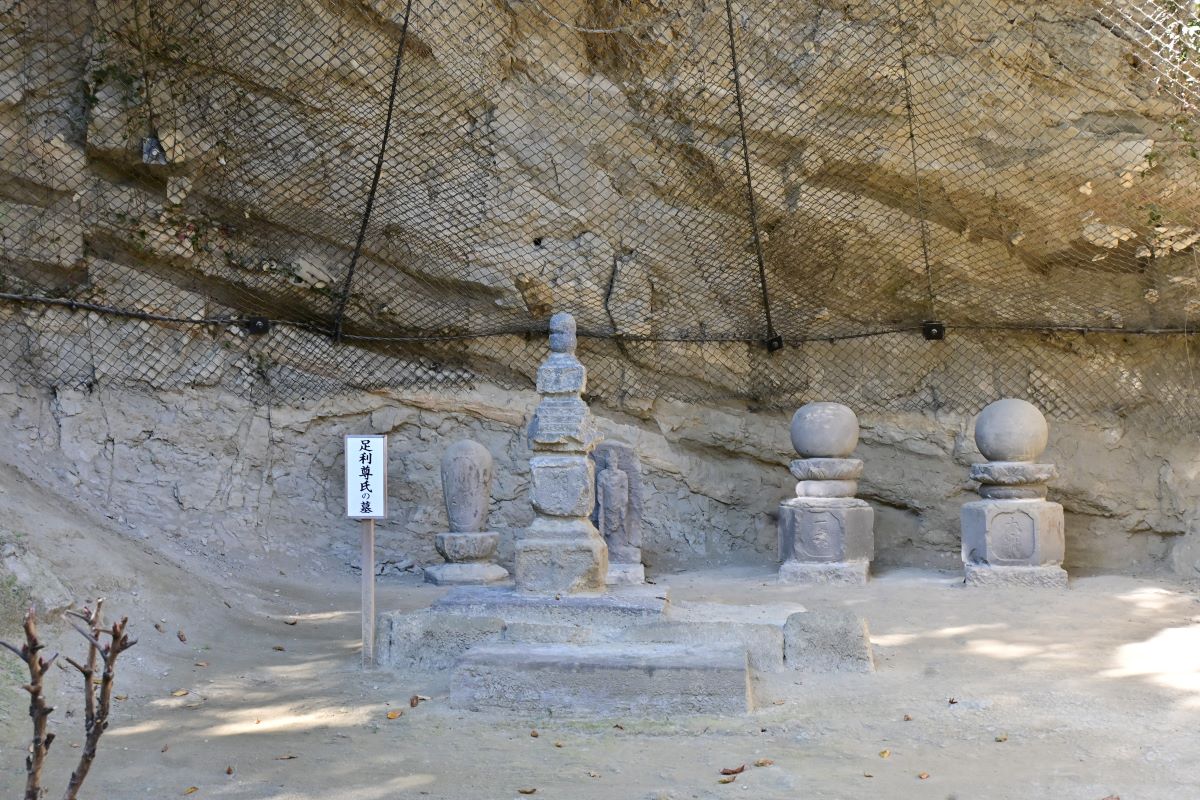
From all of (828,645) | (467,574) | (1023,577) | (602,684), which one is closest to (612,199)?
(467,574)

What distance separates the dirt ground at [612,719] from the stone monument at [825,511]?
1.16 meters

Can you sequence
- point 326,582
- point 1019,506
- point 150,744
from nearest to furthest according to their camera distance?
point 150,744 → point 1019,506 → point 326,582

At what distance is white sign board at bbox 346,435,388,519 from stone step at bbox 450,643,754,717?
3.40 ft

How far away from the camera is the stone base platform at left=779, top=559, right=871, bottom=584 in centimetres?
809

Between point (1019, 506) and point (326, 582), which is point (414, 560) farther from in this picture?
point (1019, 506)

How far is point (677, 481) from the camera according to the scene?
9.85 m

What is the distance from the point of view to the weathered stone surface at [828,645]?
5.38 m

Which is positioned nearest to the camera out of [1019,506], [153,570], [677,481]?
[153,570]

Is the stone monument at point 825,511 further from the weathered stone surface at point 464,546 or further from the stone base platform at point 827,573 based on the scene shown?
the weathered stone surface at point 464,546

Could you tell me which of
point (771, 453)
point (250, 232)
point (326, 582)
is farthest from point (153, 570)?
point (771, 453)

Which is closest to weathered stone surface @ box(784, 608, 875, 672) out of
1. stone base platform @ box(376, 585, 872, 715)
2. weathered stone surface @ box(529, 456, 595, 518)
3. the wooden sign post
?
stone base platform @ box(376, 585, 872, 715)

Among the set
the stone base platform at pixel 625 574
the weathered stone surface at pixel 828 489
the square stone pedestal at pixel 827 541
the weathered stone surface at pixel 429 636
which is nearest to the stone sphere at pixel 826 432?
the weathered stone surface at pixel 828 489

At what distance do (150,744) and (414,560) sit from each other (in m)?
4.90

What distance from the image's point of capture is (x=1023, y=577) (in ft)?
25.3
